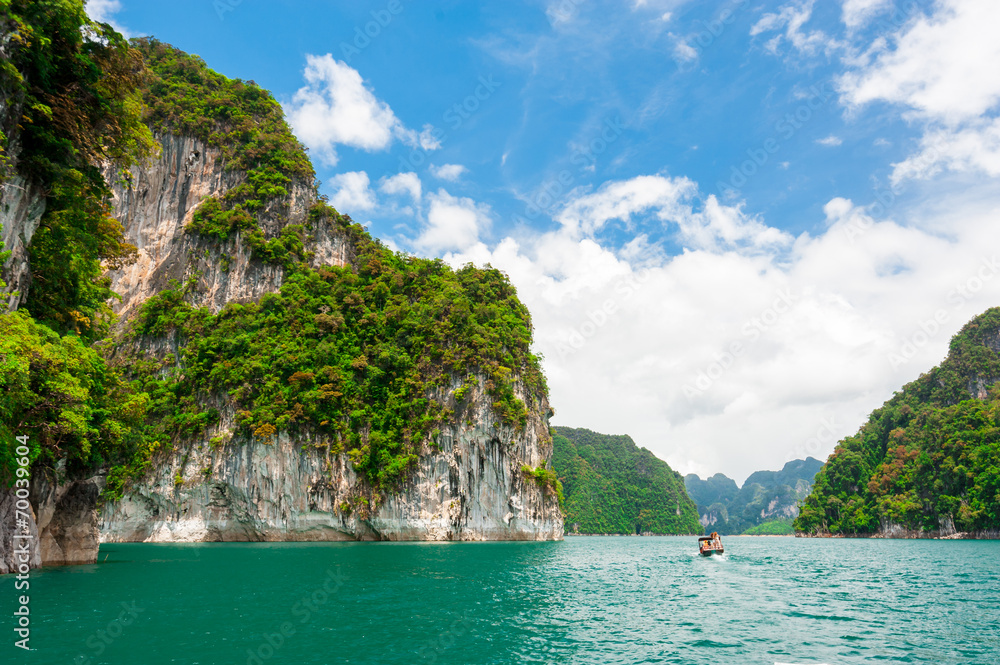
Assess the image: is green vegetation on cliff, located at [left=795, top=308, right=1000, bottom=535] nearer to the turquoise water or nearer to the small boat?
the small boat

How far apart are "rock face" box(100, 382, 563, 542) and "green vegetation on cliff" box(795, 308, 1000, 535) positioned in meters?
58.2

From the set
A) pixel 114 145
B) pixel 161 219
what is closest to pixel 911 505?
pixel 114 145

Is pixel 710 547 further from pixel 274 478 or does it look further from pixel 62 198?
pixel 62 198

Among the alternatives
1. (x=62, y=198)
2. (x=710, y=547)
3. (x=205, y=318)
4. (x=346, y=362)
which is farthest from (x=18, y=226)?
(x=710, y=547)

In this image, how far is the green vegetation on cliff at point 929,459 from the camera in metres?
63.3

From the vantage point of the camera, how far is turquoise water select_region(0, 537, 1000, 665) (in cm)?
1138

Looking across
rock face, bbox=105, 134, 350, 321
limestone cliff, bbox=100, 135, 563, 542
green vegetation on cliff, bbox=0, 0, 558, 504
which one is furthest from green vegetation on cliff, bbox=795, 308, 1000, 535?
rock face, bbox=105, 134, 350, 321

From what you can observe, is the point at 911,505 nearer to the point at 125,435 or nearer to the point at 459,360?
the point at 459,360

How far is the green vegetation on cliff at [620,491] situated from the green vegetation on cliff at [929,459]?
50956 millimetres

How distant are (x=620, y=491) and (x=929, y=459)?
283ft

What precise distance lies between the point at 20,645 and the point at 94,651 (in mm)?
1468

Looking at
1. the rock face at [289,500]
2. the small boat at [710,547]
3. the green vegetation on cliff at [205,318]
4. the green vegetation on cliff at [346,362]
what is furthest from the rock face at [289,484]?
the small boat at [710,547]

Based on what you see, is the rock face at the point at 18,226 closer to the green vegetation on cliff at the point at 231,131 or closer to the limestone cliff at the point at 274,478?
the limestone cliff at the point at 274,478

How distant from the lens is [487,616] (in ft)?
50.9
